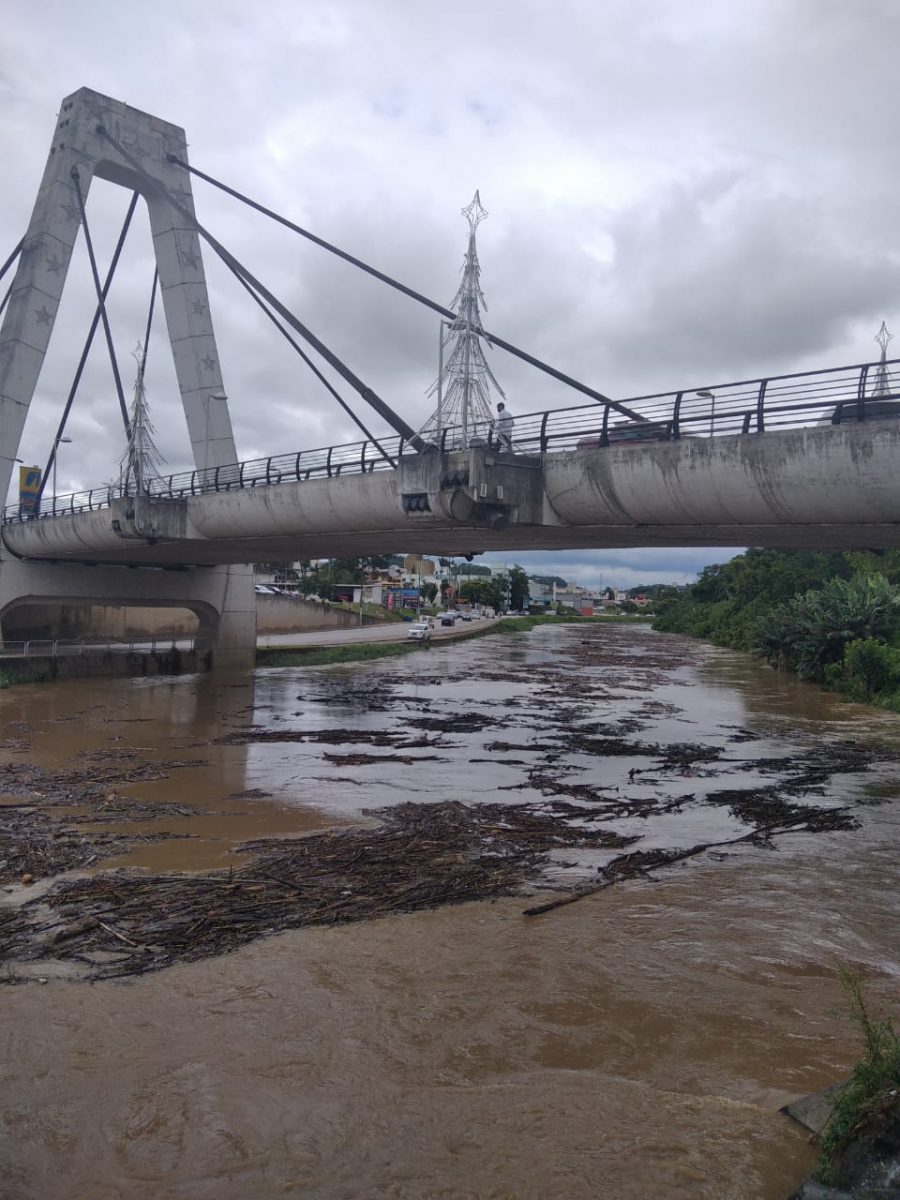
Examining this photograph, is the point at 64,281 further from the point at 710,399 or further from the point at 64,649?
the point at 710,399

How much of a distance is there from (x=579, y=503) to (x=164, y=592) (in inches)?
1022

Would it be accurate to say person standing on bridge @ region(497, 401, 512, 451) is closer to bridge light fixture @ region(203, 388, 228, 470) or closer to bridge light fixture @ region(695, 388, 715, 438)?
bridge light fixture @ region(695, 388, 715, 438)

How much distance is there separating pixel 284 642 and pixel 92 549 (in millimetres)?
21714

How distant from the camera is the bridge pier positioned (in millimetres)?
35750

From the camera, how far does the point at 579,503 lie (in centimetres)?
1684

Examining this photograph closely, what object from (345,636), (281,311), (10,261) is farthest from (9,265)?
(345,636)

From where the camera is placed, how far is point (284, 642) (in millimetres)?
52719

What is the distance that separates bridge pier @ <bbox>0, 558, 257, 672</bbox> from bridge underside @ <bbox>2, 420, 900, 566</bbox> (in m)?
7.77

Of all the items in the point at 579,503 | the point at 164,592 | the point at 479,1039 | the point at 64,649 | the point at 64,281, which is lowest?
the point at 479,1039

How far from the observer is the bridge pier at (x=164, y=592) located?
35750 millimetres

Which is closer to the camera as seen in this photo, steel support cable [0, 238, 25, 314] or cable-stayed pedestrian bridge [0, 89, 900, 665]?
cable-stayed pedestrian bridge [0, 89, 900, 665]

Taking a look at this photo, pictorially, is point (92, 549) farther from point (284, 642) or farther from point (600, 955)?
point (600, 955)

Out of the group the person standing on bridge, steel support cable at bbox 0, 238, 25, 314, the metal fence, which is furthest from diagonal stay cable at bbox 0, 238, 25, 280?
the person standing on bridge

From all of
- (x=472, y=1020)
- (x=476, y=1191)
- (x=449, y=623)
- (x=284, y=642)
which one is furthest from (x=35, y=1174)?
(x=449, y=623)
